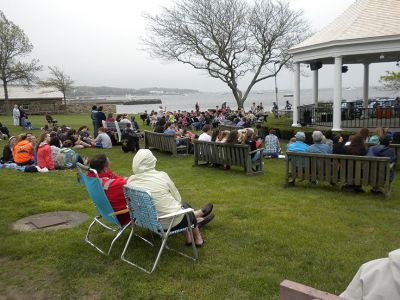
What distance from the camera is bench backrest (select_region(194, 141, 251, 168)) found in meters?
10.0

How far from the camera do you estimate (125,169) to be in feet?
37.2

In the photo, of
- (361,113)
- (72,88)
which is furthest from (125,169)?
(72,88)

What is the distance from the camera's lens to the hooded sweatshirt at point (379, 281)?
190cm

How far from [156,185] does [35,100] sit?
4839cm

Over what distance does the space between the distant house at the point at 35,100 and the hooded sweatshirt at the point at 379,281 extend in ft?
155

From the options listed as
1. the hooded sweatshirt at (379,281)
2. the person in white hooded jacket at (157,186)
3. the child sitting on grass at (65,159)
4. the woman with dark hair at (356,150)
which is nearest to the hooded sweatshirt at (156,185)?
the person in white hooded jacket at (157,186)

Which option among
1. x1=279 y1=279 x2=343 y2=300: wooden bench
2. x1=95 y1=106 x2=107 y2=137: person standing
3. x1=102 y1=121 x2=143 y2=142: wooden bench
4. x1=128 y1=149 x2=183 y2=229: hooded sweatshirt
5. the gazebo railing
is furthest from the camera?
x1=95 y1=106 x2=107 y2=137: person standing

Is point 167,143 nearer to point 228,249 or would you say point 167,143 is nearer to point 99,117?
point 99,117

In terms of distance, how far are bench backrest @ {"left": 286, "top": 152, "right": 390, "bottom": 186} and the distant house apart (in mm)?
42147

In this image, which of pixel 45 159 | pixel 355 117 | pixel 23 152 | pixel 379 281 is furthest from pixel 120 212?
pixel 355 117

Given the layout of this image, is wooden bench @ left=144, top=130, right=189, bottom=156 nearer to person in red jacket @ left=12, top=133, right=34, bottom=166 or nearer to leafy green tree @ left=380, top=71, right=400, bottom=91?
person in red jacket @ left=12, top=133, right=34, bottom=166

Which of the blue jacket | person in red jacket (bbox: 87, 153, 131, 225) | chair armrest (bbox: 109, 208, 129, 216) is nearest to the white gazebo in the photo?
the blue jacket

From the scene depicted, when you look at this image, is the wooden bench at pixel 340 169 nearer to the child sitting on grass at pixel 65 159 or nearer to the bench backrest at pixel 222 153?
the bench backrest at pixel 222 153

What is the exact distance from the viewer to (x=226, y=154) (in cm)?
1043
